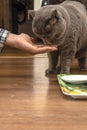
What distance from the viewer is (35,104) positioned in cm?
79

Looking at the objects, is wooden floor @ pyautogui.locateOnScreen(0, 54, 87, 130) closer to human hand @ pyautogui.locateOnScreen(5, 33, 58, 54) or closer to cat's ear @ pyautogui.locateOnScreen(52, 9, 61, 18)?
human hand @ pyautogui.locateOnScreen(5, 33, 58, 54)

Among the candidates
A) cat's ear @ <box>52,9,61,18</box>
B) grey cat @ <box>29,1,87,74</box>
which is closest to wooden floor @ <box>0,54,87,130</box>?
grey cat @ <box>29,1,87,74</box>

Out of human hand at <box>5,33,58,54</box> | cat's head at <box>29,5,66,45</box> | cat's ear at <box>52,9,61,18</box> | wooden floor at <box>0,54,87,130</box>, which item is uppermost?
cat's ear at <box>52,9,61,18</box>

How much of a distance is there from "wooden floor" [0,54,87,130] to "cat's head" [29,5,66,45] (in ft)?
0.50

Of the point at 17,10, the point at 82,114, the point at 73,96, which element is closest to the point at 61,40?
the point at 73,96

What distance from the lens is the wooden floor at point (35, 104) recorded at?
0.65m

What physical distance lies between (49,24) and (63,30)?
63 mm

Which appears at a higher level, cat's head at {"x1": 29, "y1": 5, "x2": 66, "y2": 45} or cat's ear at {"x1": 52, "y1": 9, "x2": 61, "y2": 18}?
cat's ear at {"x1": 52, "y1": 9, "x2": 61, "y2": 18}

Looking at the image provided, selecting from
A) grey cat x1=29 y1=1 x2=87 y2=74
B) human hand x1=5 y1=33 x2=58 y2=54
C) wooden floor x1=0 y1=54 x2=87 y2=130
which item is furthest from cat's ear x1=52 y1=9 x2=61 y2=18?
wooden floor x1=0 y1=54 x2=87 y2=130

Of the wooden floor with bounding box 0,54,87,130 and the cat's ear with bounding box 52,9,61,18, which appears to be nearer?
the wooden floor with bounding box 0,54,87,130

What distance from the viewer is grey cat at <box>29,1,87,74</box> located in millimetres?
1053

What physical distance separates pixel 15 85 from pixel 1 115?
0.28 meters

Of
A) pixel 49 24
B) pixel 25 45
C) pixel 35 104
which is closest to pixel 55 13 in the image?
pixel 49 24

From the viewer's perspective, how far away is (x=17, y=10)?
2811mm
